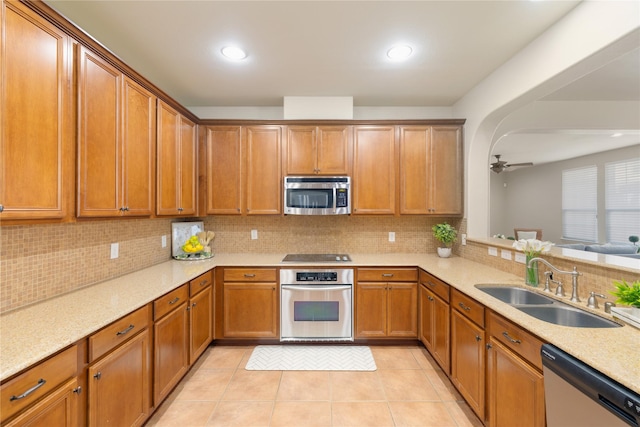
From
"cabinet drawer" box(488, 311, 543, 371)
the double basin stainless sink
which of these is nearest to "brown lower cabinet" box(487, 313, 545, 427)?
"cabinet drawer" box(488, 311, 543, 371)

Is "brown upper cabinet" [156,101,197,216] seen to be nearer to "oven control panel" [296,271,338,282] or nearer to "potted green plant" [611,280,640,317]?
"oven control panel" [296,271,338,282]

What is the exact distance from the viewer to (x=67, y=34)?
1.43 meters

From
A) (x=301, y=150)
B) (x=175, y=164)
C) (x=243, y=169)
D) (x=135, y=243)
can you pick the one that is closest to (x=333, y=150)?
(x=301, y=150)

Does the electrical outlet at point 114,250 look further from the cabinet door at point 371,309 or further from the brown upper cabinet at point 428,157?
the brown upper cabinet at point 428,157

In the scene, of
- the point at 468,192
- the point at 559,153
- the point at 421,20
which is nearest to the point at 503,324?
the point at 468,192

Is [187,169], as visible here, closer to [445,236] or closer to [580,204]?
[445,236]

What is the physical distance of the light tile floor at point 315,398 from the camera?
1.85 m

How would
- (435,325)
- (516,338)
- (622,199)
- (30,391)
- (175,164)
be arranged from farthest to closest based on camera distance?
(622,199)
(175,164)
(435,325)
(516,338)
(30,391)

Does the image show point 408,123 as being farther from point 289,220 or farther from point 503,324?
point 503,324

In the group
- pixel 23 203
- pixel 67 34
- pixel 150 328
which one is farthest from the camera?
pixel 150 328

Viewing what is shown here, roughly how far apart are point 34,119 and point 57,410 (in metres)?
1.30

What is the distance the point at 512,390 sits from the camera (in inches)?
56.1

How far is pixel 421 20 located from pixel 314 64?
92cm

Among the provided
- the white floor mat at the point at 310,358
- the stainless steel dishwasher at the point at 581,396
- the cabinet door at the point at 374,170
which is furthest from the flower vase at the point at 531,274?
the white floor mat at the point at 310,358
